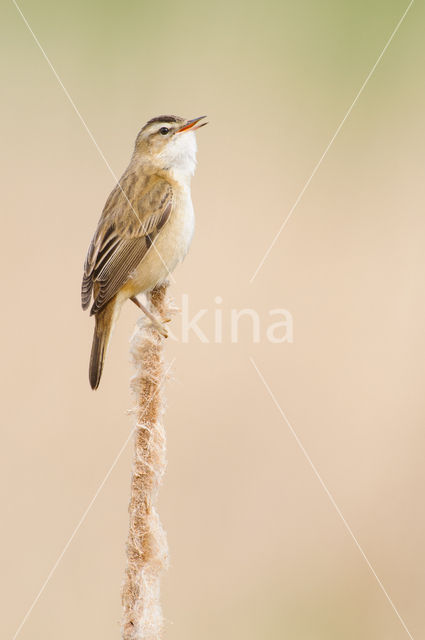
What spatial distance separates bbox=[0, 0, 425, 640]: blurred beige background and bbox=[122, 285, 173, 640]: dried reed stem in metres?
1.86

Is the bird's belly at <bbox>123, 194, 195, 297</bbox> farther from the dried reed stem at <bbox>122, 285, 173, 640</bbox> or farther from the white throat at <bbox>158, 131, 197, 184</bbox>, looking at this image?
the dried reed stem at <bbox>122, 285, 173, 640</bbox>

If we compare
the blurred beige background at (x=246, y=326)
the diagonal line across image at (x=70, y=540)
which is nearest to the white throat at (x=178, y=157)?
the blurred beige background at (x=246, y=326)

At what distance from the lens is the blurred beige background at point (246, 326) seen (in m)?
4.69

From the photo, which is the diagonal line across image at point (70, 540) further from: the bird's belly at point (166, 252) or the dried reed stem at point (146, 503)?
the dried reed stem at point (146, 503)

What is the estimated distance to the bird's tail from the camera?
363cm

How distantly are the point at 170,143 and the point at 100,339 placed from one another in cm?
148

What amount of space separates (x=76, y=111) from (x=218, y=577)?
3.95 meters

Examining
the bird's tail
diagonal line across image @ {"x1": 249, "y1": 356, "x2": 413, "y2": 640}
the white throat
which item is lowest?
diagonal line across image @ {"x1": 249, "y1": 356, "x2": 413, "y2": 640}

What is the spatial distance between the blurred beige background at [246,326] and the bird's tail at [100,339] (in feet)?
2.94

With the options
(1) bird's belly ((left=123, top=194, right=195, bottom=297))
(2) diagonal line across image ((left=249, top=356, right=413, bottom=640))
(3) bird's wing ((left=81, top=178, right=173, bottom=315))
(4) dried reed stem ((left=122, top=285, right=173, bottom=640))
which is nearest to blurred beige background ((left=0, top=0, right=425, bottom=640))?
(2) diagonal line across image ((left=249, top=356, right=413, bottom=640))

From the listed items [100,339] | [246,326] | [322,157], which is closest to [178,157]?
[100,339]

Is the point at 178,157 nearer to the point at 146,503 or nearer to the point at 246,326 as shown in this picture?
the point at 246,326

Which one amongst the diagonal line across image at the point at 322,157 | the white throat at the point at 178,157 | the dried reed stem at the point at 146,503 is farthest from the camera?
the diagonal line across image at the point at 322,157

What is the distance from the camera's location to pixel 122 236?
4.12 m
